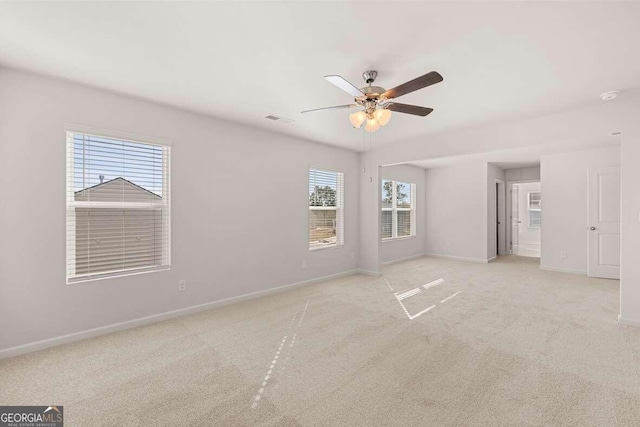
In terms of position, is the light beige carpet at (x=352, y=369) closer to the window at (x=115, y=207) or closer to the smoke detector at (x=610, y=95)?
the window at (x=115, y=207)

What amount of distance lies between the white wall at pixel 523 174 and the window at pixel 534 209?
8.46 feet

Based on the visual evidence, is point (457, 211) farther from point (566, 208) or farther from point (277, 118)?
point (277, 118)

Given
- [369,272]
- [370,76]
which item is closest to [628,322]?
[369,272]

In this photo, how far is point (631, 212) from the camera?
3182 mm

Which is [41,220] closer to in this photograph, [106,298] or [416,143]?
[106,298]

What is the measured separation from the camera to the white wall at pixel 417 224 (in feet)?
22.5

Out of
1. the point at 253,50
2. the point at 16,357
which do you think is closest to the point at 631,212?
the point at 253,50

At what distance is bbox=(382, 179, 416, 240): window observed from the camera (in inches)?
275

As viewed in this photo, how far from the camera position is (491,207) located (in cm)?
723

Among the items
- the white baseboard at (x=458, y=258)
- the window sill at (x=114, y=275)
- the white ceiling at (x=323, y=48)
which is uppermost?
the white ceiling at (x=323, y=48)

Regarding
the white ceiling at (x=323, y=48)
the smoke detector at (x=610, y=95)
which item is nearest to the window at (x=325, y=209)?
the white ceiling at (x=323, y=48)

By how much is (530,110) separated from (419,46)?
7.37 ft

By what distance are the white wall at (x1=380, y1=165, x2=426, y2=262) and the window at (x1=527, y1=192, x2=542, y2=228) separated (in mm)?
4498

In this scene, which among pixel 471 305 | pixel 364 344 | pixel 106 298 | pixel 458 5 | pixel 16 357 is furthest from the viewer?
pixel 471 305
